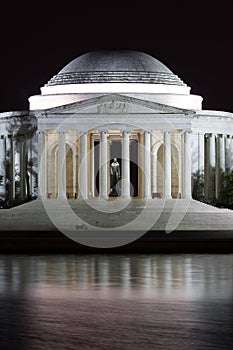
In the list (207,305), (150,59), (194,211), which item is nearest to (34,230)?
(194,211)

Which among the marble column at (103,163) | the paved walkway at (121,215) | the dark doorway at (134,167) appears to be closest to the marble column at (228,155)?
the dark doorway at (134,167)

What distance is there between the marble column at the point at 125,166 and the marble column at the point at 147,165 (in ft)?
7.19

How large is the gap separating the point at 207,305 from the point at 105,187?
87715 millimetres

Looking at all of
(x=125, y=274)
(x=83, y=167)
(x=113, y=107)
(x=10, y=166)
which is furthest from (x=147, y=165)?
(x=125, y=274)

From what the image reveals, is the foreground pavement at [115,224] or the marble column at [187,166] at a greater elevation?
the marble column at [187,166]

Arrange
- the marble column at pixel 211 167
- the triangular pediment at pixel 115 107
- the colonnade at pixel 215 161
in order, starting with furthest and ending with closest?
the colonnade at pixel 215 161 → the marble column at pixel 211 167 → the triangular pediment at pixel 115 107

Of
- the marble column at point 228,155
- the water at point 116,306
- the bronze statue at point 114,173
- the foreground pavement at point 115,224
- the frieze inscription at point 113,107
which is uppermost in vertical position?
the frieze inscription at point 113,107

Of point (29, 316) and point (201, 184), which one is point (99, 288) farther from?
point (201, 184)

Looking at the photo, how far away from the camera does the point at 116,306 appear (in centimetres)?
3098

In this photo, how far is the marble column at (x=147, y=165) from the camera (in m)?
119

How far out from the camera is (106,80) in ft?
424

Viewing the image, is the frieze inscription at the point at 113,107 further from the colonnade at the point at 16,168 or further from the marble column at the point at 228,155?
the marble column at the point at 228,155

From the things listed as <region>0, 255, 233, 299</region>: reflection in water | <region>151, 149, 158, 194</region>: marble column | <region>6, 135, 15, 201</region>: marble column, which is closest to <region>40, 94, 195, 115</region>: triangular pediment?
<region>151, 149, 158, 194</region>: marble column

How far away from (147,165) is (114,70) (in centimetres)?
1587
